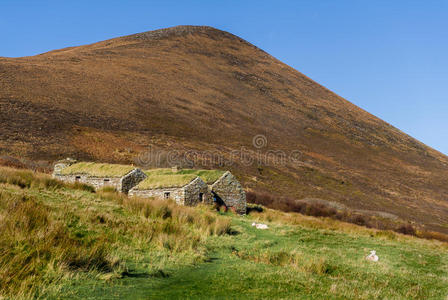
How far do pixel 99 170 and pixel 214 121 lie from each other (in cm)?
5055

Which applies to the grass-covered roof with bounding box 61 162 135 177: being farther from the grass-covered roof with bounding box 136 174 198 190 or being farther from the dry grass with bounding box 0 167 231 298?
the dry grass with bounding box 0 167 231 298

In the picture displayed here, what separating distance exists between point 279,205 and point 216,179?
10758 millimetres

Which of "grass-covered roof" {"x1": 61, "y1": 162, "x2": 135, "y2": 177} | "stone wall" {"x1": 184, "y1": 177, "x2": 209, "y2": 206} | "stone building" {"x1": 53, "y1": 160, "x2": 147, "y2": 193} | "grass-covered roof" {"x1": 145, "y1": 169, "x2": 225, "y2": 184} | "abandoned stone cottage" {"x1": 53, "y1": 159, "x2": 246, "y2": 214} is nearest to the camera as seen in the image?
"stone wall" {"x1": 184, "y1": 177, "x2": 209, "y2": 206}

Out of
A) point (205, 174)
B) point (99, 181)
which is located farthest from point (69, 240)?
point (99, 181)

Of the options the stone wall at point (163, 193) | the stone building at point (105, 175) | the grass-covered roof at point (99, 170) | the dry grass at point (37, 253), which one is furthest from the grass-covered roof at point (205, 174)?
the dry grass at point (37, 253)

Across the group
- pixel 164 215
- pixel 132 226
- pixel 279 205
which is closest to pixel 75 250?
pixel 132 226

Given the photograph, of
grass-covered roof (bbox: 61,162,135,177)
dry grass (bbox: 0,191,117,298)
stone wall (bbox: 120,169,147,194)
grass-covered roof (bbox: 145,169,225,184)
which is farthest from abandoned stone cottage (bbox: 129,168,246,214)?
dry grass (bbox: 0,191,117,298)

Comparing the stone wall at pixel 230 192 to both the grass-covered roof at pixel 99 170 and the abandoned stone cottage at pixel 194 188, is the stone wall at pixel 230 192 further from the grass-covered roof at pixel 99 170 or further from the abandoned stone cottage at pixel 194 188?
the grass-covered roof at pixel 99 170

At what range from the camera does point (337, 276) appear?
10555 mm

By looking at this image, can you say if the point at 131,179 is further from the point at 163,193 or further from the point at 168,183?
the point at 168,183

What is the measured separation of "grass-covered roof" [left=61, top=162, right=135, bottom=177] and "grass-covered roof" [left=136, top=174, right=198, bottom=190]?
2.30 metres

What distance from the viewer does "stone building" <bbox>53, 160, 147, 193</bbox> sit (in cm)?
3058

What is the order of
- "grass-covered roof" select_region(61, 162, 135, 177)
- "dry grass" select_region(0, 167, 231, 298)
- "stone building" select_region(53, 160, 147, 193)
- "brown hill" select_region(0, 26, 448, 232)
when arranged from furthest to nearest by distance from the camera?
"brown hill" select_region(0, 26, 448, 232)
"grass-covered roof" select_region(61, 162, 135, 177)
"stone building" select_region(53, 160, 147, 193)
"dry grass" select_region(0, 167, 231, 298)

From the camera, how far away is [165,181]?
28609 millimetres
